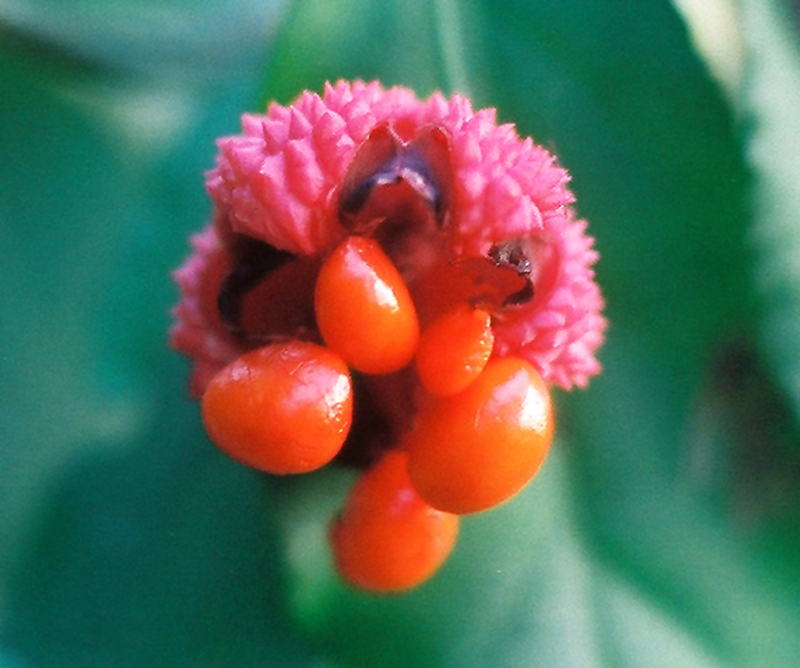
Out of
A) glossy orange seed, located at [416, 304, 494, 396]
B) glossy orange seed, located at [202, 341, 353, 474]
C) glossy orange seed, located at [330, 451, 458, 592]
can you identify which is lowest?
glossy orange seed, located at [330, 451, 458, 592]

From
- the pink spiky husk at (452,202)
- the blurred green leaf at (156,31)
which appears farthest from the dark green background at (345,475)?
the pink spiky husk at (452,202)

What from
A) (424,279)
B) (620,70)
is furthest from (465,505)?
(620,70)

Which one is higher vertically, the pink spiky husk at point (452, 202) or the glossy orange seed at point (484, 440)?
the pink spiky husk at point (452, 202)

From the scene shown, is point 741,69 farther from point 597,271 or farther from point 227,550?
point 227,550

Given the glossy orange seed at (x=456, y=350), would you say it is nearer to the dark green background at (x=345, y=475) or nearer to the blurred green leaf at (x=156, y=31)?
the dark green background at (x=345, y=475)

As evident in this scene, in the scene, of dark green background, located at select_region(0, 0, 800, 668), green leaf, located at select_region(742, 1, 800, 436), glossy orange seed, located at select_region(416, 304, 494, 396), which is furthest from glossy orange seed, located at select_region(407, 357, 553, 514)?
green leaf, located at select_region(742, 1, 800, 436)

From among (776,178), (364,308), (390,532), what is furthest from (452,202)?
(776,178)

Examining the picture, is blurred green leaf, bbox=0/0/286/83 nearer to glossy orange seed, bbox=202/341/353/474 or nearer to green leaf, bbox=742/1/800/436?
glossy orange seed, bbox=202/341/353/474
